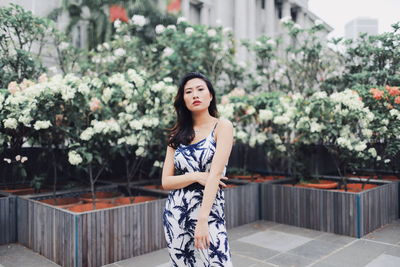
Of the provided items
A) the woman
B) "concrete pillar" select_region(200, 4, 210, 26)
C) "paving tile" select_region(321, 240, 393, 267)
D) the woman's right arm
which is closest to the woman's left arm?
A: the woman

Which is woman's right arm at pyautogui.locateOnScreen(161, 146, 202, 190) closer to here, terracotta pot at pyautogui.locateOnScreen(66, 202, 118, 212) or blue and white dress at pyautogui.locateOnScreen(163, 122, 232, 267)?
blue and white dress at pyautogui.locateOnScreen(163, 122, 232, 267)

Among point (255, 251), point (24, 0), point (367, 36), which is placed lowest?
point (255, 251)

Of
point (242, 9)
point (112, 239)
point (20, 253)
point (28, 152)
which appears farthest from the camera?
point (242, 9)

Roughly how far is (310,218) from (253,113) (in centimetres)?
213

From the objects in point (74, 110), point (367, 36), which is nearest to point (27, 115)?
point (74, 110)

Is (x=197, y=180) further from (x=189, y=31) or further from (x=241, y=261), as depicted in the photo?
(x=189, y=31)

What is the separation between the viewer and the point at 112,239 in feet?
12.6

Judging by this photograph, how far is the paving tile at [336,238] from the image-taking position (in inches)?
179

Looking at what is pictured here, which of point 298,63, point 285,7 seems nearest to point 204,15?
point 285,7

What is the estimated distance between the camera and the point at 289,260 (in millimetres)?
3961

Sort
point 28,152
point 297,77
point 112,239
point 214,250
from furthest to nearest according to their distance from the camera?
point 297,77 < point 28,152 < point 112,239 < point 214,250

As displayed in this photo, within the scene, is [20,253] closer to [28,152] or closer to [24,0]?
[28,152]

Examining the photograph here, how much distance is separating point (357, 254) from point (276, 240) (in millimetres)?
980

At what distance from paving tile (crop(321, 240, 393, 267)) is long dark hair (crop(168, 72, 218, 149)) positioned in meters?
2.59
